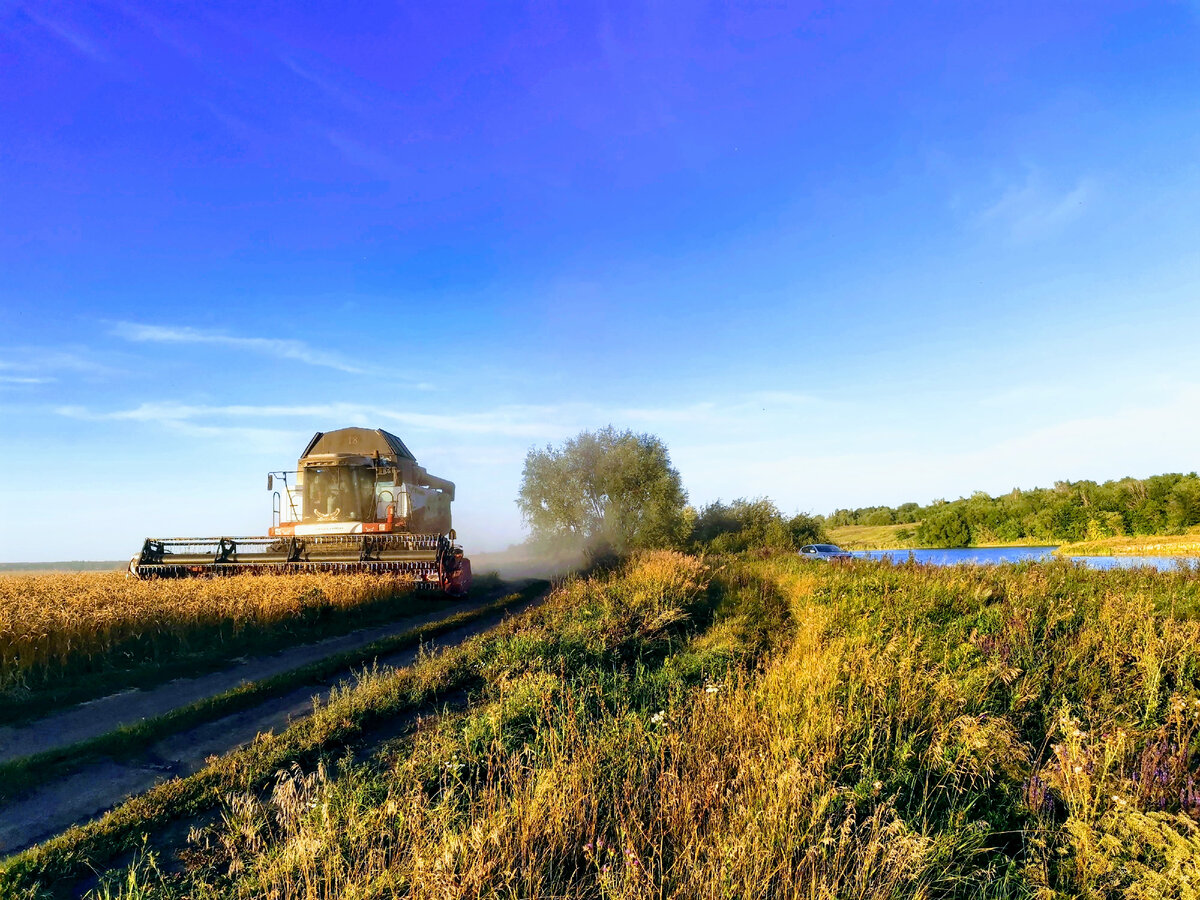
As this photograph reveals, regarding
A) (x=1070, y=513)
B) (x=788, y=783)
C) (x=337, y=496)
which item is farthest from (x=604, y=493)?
(x=1070, y=513)

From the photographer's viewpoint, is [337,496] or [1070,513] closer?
[337,496]

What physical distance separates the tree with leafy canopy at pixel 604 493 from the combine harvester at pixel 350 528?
7789mm

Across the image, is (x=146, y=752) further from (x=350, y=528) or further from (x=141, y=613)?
(x=350, y=528)

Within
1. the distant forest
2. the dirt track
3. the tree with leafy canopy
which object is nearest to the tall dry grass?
the dirt track

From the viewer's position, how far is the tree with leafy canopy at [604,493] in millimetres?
30270

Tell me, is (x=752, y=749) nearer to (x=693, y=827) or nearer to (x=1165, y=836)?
(x=693, y=827)

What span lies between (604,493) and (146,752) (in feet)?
83.9

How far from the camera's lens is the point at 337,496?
69.0 ft

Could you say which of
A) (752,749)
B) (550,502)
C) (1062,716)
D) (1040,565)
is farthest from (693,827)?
(550,502)

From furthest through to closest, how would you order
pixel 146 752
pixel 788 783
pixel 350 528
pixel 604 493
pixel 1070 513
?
pixel 1070 513 < pixel 604 493 < pixel 350 528 < pixel 146 752 < pixel 788 783

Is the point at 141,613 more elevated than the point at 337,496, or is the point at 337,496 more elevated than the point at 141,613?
the point at 337,496

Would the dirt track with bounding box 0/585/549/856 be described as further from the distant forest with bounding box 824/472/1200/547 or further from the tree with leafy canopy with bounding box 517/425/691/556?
the distant forest with bounding box 824/472/1200/547

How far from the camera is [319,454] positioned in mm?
21328

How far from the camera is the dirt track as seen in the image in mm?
5332
